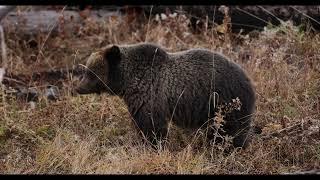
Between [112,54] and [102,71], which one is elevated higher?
[112,54]

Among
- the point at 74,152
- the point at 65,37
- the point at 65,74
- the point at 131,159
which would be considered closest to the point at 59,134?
the point at 74,152

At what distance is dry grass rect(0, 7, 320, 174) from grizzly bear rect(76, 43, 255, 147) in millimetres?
262

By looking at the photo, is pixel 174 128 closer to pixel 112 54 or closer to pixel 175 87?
pixel 175 87

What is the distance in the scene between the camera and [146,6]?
10.9 m

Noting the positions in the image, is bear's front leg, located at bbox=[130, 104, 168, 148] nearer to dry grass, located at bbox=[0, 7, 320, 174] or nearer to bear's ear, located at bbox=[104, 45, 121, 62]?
dry grass, located at bbox=[0, 7, 320, 174]

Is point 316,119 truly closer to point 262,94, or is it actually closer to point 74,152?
point 262,94

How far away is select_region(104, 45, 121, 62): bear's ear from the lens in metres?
7.00

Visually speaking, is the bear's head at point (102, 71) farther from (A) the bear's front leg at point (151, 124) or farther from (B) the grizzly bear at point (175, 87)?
(A) the bear's front leg at point (151, 124)

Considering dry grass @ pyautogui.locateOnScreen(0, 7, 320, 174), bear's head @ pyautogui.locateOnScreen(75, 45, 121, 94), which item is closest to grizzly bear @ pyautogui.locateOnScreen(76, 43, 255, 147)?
bear's head @ pyautogui.locateOnScreen(75, 45, 121, 94)

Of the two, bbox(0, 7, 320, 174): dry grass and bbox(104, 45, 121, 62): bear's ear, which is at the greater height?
bbox(104, 45, 121, 62): bear's ear

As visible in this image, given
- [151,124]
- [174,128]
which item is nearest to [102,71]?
[151,124]

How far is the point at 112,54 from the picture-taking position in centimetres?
704

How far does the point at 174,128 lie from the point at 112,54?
3.45 feet

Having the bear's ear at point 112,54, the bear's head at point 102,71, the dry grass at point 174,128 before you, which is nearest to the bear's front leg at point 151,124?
the dry grass at point 174,128
